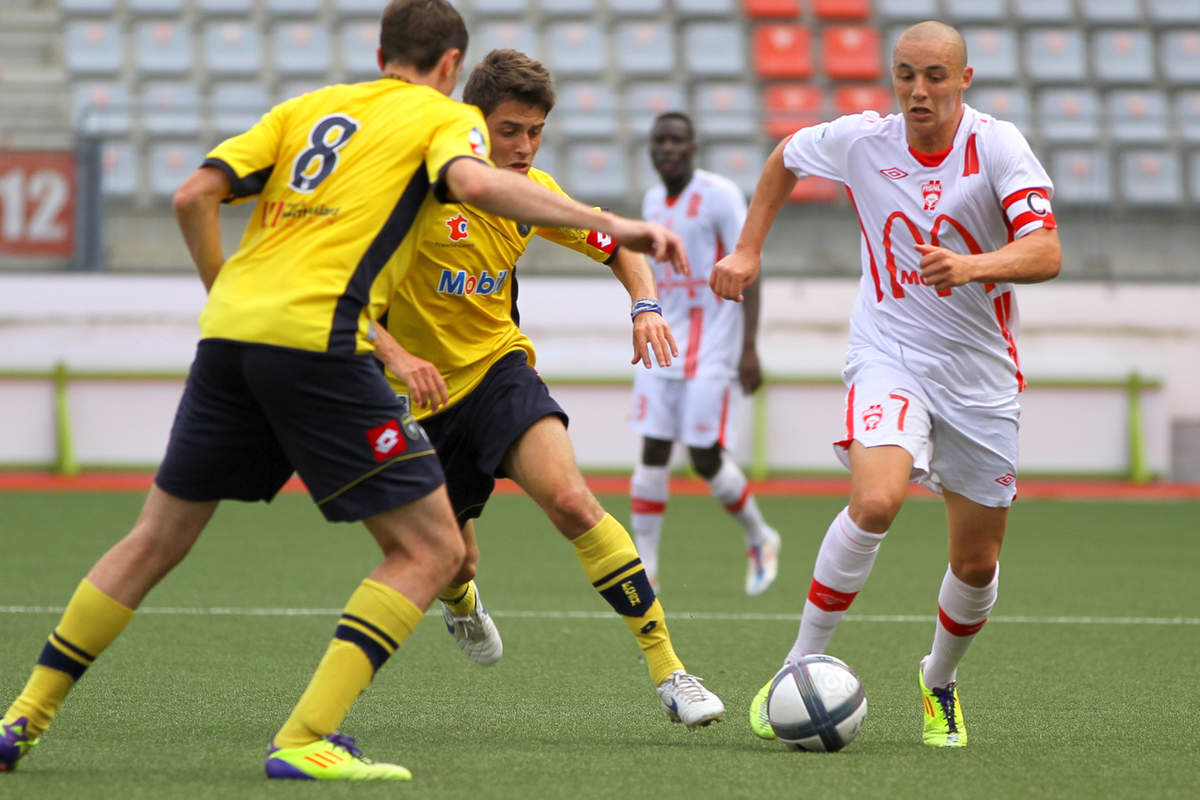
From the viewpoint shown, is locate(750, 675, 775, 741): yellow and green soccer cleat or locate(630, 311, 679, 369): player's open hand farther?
locate(630, 311, 679, 369): player's open hand

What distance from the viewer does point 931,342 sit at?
15.9 feet

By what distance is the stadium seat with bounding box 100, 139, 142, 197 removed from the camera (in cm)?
1509

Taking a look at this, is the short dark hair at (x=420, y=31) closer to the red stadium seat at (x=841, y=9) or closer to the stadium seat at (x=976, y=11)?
the red stadium seat at (x=841, y=9)

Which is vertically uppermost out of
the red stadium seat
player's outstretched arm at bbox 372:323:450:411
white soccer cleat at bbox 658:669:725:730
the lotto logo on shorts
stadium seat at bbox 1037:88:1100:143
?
the red stadium seat

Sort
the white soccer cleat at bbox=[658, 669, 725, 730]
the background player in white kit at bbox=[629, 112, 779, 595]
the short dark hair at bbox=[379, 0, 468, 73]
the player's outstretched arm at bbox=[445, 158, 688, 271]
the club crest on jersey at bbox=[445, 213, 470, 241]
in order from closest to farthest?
1. the player's outstretched arm at bbox=[445, 158, 688, 271]
2. the short dark hair at bbox=[379, 0, 468, 73]
3. the white soccer cleat at bbox=[658, 669, 725, 730]
4. the club crest on jersey at bbox=[445, 213, 470, 241]
5. the background player in white kit at bbox=[629, 112, 779, 595]

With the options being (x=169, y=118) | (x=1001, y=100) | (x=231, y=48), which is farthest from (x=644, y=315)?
(x=231, y=48)

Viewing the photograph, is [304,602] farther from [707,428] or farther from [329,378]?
[329,378]

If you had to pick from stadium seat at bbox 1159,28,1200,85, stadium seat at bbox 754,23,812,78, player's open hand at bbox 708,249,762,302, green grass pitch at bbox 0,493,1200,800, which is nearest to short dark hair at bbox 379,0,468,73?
player's open hand at bbox 708,249,762,302

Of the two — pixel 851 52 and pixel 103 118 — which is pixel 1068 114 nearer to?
pixel 851 52

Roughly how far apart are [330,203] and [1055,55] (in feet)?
53.8

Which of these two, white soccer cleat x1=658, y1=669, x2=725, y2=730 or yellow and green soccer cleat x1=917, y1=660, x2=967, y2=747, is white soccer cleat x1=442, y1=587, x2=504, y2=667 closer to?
white soccer cleat x1=658, y1=669, x2=725, y2=730

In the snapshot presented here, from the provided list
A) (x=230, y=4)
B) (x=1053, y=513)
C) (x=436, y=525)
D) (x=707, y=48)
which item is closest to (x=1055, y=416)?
(x=1053, y=513)

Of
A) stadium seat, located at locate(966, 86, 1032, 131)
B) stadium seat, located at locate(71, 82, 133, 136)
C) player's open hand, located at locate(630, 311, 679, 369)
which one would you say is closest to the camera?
player's open hand, located at locate(630, 311, 679, 369)

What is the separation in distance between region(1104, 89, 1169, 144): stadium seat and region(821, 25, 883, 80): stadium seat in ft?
8.80
